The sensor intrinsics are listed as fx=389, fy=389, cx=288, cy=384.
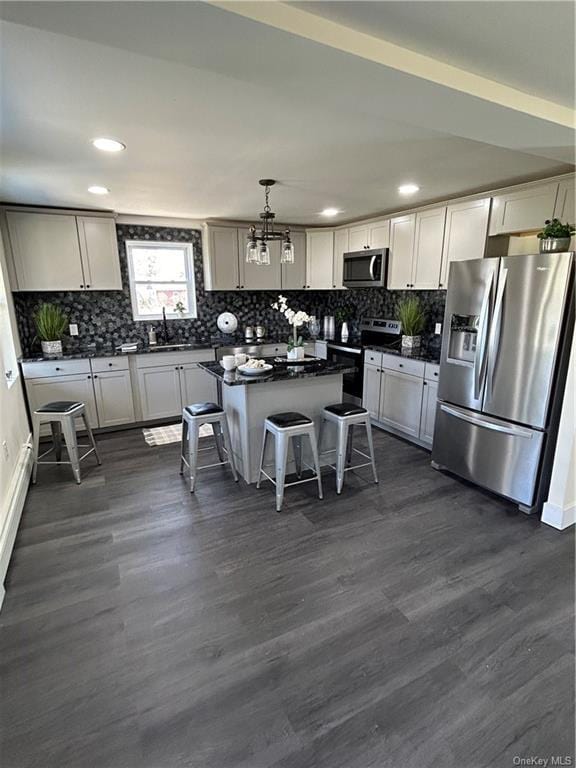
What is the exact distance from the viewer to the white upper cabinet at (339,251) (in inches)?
198

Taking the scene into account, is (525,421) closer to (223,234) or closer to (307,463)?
(307,463)

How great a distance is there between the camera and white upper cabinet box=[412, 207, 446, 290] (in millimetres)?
3771

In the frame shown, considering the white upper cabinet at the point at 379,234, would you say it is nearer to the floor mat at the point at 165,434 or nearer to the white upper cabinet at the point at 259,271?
the white upper cabinet at the point at 259,271

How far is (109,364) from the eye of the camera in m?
4.24

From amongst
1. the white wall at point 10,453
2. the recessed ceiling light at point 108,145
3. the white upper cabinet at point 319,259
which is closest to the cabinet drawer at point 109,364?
the white wall at point 10,453

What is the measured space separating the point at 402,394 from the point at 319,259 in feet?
7.72

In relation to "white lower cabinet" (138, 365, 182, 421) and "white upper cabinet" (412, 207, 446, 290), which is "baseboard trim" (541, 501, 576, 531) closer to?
"white upper cabinet" (412, 207, 446, 290)

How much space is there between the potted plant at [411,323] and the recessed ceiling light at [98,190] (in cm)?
307

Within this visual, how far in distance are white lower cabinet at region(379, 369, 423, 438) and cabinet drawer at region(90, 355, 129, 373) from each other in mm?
2895

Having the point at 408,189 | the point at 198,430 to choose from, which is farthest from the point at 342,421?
the point at 408,189

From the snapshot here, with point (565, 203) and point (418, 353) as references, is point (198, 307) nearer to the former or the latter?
point (418, 353)

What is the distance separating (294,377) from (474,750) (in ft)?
7.33

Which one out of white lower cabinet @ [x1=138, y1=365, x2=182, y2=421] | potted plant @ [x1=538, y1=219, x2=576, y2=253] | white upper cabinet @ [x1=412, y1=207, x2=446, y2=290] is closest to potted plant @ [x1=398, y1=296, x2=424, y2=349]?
white upper cabinet @ [x1=412, y1=207, x2=446, y2=290]

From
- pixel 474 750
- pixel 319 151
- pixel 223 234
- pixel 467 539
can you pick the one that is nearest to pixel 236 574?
pixel 474 750
